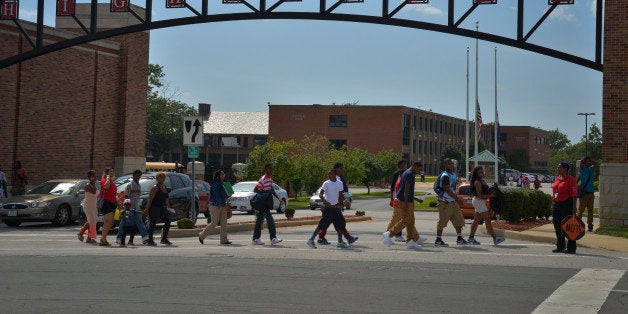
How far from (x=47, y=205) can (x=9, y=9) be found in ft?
28.2

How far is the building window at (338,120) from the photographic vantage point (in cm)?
10400

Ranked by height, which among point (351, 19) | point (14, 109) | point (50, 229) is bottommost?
point (50, 229)

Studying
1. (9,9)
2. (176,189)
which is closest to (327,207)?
(176,189)

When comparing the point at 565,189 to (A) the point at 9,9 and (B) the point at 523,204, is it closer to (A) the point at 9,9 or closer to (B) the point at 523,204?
(B) the point at 523,204

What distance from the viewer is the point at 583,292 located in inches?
426

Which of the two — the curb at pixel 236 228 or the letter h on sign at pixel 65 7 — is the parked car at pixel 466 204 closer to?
the curb at pixel 236 228

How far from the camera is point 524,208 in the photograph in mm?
24078

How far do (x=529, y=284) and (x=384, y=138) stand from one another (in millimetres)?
91122

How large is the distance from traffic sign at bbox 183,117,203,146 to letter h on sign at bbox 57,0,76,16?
9.10 m

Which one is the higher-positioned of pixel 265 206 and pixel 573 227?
pixel 265 206

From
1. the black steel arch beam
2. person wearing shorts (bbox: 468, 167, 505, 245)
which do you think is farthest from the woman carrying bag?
the black steel arch beam

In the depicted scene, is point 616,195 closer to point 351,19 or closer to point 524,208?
point 524,208

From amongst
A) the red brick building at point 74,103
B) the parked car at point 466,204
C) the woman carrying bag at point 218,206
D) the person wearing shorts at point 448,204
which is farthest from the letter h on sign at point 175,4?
the person wearing shorts at point 448,204

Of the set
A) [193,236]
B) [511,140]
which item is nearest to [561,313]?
[193,236]
